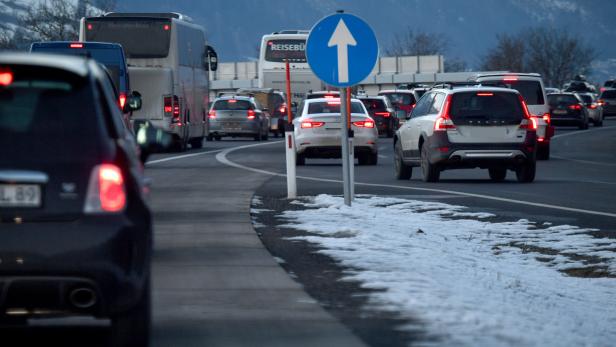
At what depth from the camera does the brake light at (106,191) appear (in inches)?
274

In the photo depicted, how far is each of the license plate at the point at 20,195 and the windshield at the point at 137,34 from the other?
33.2m

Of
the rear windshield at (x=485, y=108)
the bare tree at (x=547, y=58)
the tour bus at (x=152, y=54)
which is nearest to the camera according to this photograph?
the rear windshield at (x=485, y=108)

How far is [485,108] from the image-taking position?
2531cm

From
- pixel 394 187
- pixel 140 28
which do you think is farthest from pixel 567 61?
pixel 394 187

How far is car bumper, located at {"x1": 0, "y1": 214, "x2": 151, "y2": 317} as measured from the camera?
686 centimetres

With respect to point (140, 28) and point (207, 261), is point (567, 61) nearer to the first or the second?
point (140, 28)

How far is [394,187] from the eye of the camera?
23672 millimetres

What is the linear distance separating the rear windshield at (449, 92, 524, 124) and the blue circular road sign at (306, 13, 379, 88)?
320 inches

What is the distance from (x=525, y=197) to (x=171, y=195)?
15.8 ft

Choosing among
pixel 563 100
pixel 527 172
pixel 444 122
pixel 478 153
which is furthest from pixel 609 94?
pixel 444 122

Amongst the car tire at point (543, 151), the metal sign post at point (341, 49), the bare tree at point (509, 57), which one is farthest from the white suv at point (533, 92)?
the bare tree at point (509, 57)

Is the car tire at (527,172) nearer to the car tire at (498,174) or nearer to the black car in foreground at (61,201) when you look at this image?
the car tire at (498,174)

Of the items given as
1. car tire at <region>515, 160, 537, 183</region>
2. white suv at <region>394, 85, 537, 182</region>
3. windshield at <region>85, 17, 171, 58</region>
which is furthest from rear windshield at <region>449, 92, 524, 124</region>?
windshield at <region>85, 17, 171, 58</region>

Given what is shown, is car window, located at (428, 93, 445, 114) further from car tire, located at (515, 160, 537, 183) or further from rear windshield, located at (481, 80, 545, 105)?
rear windshield, located at (481, 80, 545, 105)
